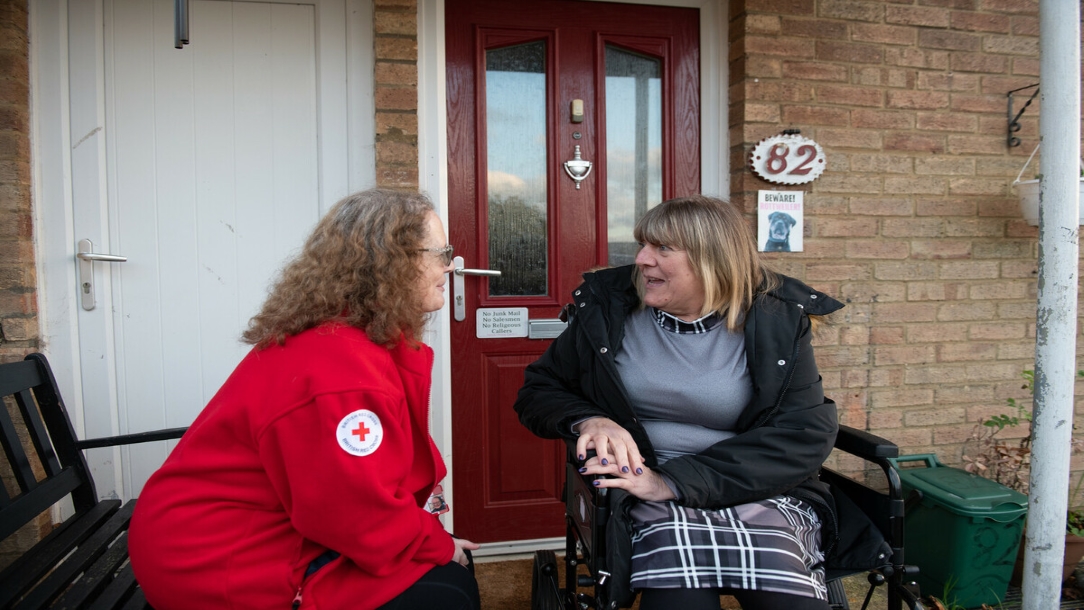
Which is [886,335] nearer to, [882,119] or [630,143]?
[882,119]

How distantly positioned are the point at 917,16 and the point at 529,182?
1922 millimetres

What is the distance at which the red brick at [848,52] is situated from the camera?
9.93ft

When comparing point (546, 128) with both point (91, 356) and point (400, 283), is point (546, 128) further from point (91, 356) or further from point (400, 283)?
point (91, 356)

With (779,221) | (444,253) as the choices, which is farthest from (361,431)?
(779,221)

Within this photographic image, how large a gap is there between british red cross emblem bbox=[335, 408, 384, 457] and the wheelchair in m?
0.62

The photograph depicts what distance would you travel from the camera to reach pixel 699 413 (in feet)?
6.27

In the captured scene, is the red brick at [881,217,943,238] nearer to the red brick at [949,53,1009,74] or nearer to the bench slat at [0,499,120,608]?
the red brick at [949,53,1009,74]

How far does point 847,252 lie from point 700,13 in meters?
1.28

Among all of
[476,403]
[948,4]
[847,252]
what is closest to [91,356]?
[476,403]

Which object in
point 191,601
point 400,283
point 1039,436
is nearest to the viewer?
point 191,601

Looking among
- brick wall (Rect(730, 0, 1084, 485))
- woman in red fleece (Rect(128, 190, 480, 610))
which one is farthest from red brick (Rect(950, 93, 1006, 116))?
woman in red fleece (Rect(128, 190, 480, 610))

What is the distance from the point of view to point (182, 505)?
136 cm

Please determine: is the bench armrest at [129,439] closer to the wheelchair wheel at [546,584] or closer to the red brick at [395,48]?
the wheelchair wheel at [546,584]

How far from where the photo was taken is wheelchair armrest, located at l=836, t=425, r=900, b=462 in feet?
6.00
